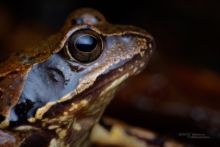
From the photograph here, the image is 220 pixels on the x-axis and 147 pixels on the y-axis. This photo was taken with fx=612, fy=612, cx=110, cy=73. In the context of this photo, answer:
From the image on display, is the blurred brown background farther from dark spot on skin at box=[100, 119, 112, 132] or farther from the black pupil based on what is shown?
the black pupil

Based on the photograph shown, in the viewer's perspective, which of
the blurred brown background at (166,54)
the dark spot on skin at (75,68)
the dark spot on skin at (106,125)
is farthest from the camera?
the blurred brown background at (166,54)

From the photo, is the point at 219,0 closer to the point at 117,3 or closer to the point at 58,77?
the point at 117,3

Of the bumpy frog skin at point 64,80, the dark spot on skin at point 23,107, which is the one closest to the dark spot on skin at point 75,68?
the bumpy frog skin at point 64,80

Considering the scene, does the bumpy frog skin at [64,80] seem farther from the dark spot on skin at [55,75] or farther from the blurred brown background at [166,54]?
the blurred brown background at [166,54]

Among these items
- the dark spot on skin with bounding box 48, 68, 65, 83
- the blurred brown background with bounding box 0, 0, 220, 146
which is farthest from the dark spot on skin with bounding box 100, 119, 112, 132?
the dark spot on skin with bounding box 48, 68, 65, 83

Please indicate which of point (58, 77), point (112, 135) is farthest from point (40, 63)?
point (112, 135)

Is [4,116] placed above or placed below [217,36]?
below

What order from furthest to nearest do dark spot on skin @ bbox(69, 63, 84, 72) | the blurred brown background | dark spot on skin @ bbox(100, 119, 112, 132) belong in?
the blurred brown background, dark spot on skin @ bbox(100, 119, 112, 132), dark spot on skin @ bbox(69, 63, 84, 72)
